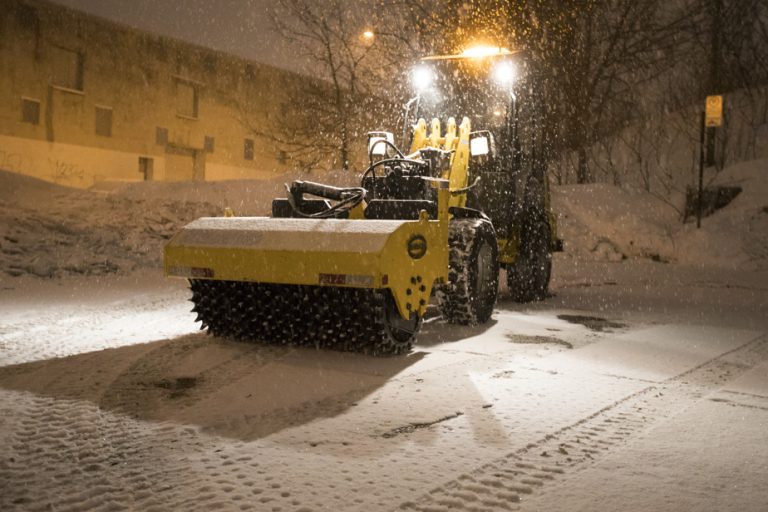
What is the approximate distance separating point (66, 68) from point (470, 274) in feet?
81.9

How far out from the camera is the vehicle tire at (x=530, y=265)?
1060 cm

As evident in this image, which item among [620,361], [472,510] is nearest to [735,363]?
[620,361]

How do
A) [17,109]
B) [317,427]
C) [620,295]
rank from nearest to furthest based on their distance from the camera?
[317,427], [620,295], [17,109]

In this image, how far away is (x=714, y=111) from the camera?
1712 cm

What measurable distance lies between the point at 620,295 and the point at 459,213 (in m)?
4.42

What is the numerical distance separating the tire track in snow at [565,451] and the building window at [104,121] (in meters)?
27.6

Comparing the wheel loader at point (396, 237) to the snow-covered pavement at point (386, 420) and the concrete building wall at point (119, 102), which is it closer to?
the snow-covered pavement at point (386, 420)

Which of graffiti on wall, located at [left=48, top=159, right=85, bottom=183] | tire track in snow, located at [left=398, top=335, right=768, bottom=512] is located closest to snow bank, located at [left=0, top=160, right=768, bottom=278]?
graffiti on wall, located at [left=48, top=159, right=85, bottom=183]

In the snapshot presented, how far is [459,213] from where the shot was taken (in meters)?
8.56

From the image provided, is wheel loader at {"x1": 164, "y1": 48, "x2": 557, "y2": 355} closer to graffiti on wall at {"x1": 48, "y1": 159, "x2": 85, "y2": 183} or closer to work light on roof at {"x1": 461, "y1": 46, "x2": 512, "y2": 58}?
work light on roof at {"x1": 461, "y1": 46, "x2": 512, "y2": 58}

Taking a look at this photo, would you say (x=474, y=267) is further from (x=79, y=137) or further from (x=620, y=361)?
(x=79, y=137)

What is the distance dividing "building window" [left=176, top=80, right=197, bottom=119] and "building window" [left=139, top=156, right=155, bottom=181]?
8.35ft

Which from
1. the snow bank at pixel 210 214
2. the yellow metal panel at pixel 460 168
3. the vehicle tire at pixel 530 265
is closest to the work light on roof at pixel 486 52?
the yellow metal panel at pixel 460 168

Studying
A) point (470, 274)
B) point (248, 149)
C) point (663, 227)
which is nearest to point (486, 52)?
point (470, 274)
